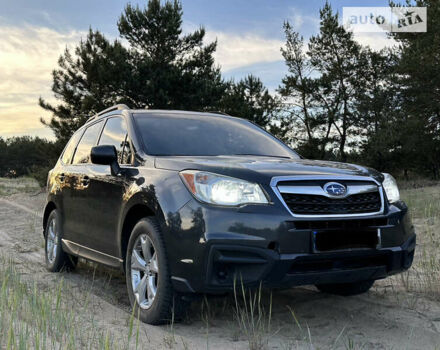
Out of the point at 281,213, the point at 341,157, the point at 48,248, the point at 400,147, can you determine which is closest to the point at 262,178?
the point at 281,213

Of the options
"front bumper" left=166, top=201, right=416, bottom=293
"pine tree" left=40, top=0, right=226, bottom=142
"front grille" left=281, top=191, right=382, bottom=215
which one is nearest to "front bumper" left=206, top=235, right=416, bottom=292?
"front bumper" left=166, top=201, right=416, bottom=293

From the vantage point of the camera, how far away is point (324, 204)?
10.8ft

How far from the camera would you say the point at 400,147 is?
98.0 feet

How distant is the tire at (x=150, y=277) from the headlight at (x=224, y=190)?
0.47m

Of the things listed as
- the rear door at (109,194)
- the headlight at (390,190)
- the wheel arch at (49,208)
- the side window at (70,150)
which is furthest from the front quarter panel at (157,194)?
the wheel arch at (49,208)

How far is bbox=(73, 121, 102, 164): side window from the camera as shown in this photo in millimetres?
5305

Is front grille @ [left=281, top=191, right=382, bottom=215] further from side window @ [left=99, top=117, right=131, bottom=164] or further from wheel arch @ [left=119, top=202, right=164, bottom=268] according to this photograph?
side window @ [left=99, top=117, right=131, bottom=164]

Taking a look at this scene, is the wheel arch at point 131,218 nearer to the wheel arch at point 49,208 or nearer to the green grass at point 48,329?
the green grass at point 48,329

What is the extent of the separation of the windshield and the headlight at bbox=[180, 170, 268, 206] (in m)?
0.89

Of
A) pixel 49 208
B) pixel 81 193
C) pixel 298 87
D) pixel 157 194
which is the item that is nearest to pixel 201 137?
pixel 157 194

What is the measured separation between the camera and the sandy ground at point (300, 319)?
10.8ft

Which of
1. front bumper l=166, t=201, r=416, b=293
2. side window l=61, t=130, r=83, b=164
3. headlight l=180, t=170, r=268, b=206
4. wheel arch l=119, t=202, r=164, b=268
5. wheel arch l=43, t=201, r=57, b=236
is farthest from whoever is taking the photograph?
wheel arch l=43, t=201, r=57, b=236

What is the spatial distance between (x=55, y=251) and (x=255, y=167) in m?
3.26

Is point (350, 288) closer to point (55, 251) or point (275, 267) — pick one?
point (275, 267)
